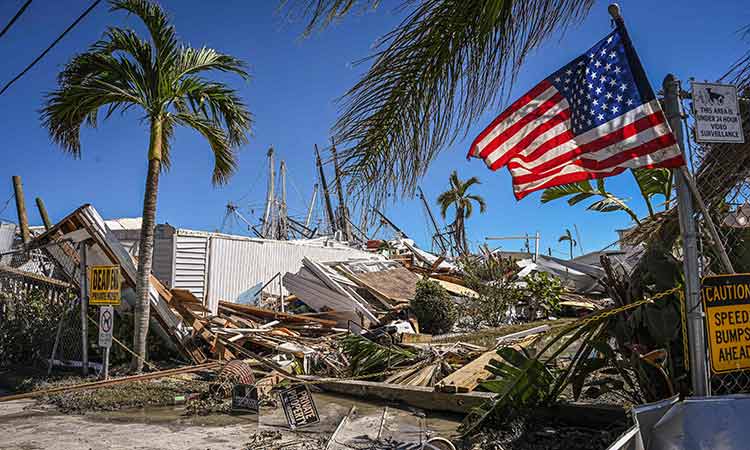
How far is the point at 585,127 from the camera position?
378 cm

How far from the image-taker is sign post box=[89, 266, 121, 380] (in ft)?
28.5

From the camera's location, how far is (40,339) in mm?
11219

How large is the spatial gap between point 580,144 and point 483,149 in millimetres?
745

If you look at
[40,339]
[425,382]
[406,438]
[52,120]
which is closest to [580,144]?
[406,438]

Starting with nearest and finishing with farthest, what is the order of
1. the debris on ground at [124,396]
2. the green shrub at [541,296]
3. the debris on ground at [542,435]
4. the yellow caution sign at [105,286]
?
the debris on ground at [542,435], the debris on ground at [124,396], the yellow caution sign at [105,286], the green shrub at [541,296]

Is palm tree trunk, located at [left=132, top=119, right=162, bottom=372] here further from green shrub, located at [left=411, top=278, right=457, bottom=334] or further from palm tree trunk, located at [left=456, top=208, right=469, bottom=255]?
palm tree trunk, located at [left=456, top=208, right=469, bottom=255]

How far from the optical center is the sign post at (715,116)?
351 cm

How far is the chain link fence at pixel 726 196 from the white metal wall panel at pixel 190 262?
1412 centimetres

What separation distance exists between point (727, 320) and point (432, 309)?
11.3m

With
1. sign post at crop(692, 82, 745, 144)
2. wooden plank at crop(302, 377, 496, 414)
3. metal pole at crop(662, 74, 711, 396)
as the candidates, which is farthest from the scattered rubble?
sign post at crop(692, 82, 745, 144)

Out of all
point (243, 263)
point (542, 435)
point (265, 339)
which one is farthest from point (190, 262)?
point (542, 435)

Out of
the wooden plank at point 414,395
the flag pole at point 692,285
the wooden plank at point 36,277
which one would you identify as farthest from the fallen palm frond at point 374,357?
the wooden plank at point 36,277

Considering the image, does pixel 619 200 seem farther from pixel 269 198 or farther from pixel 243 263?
pixel 269 198

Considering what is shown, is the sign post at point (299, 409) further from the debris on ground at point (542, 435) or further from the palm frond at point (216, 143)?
the palm frond at point (216, 143)
